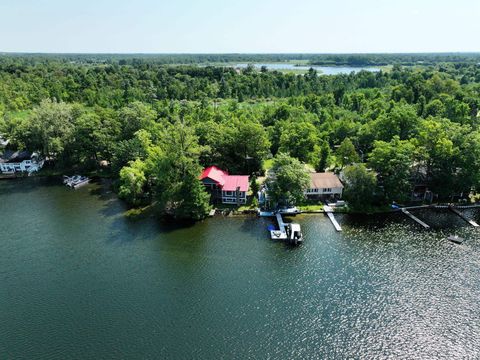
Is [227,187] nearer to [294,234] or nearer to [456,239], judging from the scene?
[294,234]

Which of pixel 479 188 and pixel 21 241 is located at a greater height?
pixel 479 188

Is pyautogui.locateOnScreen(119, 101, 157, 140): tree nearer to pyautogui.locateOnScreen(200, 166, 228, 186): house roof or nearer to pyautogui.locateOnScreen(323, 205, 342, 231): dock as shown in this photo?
pyautogui.locateOnScreen(200, 166, 228, 186): house roof

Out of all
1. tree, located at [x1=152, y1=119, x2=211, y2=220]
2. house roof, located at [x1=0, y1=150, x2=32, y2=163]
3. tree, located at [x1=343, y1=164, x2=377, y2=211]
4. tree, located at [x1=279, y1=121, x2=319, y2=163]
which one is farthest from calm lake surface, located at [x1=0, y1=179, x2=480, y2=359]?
house roof, located at [x1=0, y1=150, x2=32, y2=163]

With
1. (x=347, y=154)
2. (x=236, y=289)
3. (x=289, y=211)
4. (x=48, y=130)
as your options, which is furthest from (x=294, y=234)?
(x=48, y=130)

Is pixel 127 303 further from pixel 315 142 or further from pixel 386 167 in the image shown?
pixel 315 142

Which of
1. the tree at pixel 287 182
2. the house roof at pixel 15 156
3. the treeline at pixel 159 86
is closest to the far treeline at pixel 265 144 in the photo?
the tree at pixel 287 182

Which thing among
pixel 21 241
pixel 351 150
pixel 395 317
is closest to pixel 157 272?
pixel 21 241

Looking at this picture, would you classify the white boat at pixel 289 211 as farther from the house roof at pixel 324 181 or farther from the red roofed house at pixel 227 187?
the red roofed house at pixel 227 187
